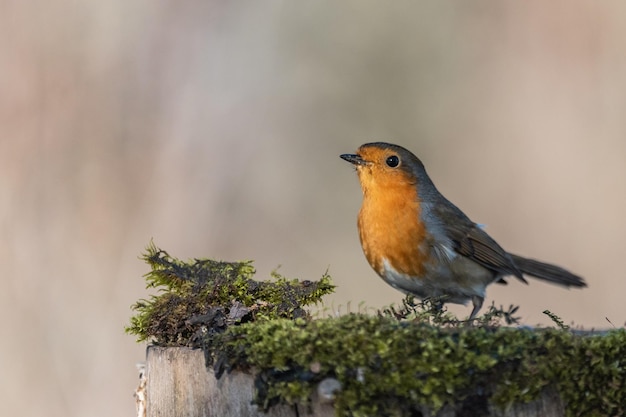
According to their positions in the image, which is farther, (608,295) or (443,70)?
(443,70)

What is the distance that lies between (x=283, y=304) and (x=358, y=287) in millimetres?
4252

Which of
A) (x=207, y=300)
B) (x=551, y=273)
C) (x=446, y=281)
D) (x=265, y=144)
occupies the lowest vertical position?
(x=207, y=300)

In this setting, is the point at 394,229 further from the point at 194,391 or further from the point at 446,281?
the point at 194,391

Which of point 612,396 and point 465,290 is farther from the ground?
point 465,290

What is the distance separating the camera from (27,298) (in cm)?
559

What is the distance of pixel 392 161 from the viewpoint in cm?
440

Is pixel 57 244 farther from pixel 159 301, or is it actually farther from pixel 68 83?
pixel 159 301

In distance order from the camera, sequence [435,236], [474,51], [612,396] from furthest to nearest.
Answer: [474,51]
[435,236]
[612,396]

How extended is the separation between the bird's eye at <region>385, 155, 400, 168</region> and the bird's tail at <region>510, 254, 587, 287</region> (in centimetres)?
111

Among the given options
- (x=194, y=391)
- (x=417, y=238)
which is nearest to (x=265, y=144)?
(x=417, y=238)

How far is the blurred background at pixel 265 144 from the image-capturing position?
5.68 m

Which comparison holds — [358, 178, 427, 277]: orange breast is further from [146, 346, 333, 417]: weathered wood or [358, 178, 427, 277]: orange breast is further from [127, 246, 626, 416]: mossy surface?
[146, 346, 333, 417]: weathered wood

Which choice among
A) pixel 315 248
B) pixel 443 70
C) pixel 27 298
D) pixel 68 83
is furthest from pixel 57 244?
pixel 443 70

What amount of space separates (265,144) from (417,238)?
3509 millimetres
